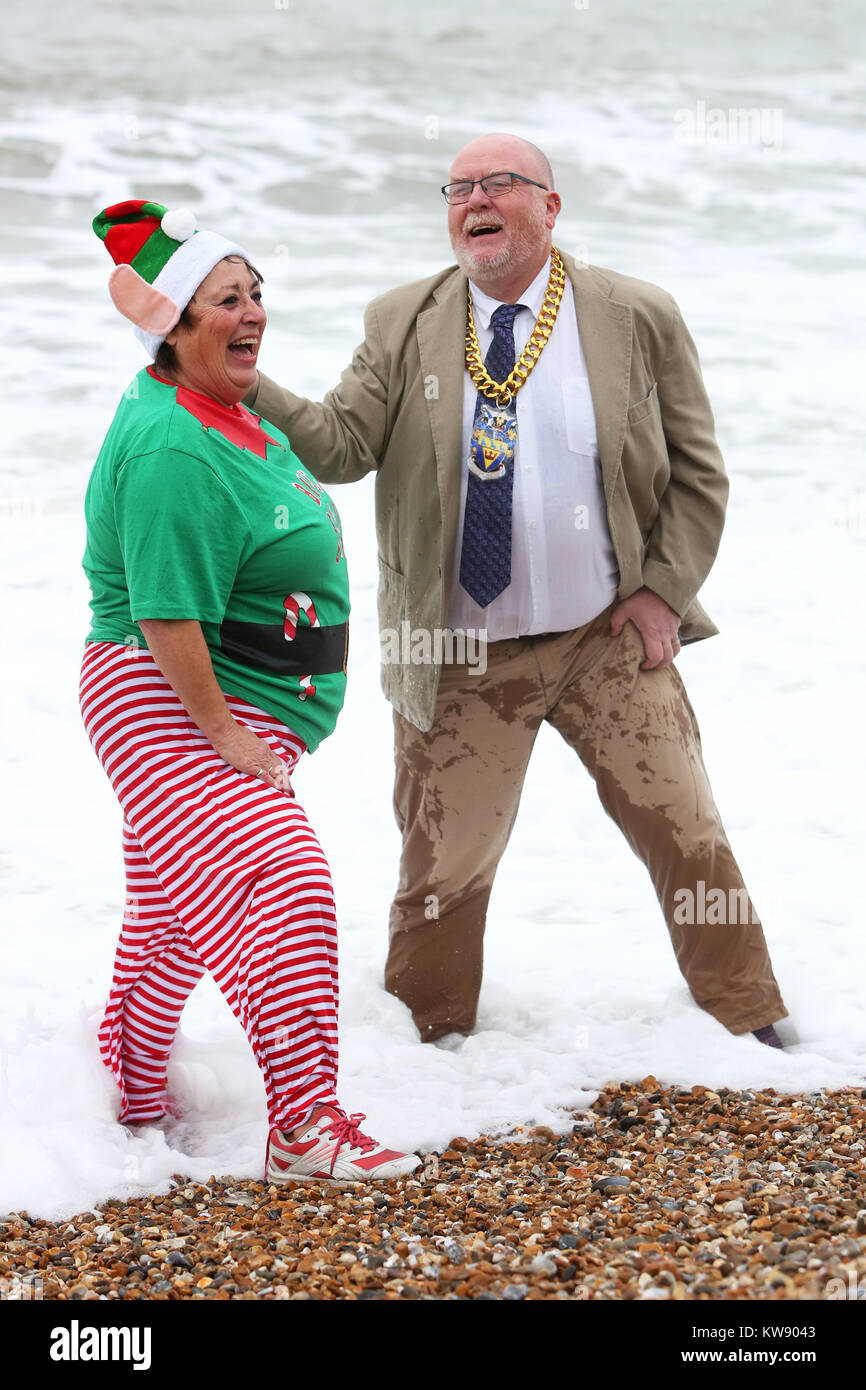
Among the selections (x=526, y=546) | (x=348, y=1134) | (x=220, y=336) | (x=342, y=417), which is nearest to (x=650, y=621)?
(x=526, y=546)

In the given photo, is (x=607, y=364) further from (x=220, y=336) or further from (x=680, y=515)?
(x=220, y=336)

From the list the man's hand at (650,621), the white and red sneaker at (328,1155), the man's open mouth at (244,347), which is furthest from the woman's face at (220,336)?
the white and red sneaker at (328,1155)

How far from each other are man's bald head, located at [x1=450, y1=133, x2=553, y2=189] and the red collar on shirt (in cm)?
91

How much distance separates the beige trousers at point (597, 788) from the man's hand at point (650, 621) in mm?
27

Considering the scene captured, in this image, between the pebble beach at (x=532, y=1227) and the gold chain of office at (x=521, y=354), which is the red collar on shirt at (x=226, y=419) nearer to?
the gold chain of office at (x=521, y=354)

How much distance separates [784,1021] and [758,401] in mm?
7940

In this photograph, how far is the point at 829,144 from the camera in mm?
17969

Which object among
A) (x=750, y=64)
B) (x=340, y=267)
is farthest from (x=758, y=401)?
(x=750, y=64)

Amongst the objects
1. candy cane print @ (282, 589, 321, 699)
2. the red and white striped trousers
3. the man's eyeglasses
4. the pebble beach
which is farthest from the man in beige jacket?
the red and white striped trousers

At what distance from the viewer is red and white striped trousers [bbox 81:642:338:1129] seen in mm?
2975

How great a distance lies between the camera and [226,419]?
3129 millimetres

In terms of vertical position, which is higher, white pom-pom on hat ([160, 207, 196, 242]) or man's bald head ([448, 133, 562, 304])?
man's bald head ([448, 133, 562, 304])

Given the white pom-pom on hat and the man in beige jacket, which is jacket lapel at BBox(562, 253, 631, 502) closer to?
the man in beige jacket

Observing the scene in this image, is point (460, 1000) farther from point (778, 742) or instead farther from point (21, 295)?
point (21, 295)
